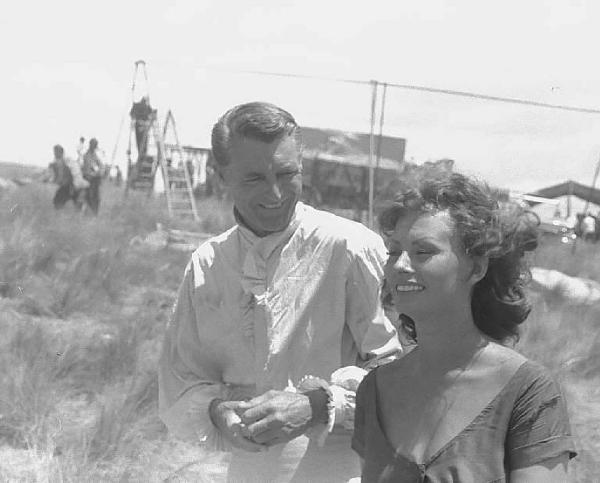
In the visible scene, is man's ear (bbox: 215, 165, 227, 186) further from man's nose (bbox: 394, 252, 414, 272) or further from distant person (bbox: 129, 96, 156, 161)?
distant person (bbox: 129, 96, 156, 161)

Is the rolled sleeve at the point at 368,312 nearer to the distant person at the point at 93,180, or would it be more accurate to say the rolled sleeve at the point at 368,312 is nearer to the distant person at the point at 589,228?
the distant person at the point at 93,180

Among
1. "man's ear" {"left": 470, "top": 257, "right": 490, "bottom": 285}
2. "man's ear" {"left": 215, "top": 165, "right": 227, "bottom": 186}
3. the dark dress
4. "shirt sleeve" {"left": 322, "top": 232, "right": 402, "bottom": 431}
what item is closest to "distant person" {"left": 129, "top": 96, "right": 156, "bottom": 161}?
"man's ear" {"left": 215, "top": 165, "right": 227, "bottom": 186}

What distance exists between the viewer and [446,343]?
1822mm

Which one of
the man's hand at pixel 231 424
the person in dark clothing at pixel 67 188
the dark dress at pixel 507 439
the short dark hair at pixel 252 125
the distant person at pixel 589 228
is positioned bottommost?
the distant person at pixel 589 228

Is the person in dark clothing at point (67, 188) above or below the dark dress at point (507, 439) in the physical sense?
below

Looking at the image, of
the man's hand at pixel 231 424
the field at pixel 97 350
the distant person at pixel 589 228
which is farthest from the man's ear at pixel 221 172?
the distant person at pixel 589 228

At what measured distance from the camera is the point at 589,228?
44.3 feet

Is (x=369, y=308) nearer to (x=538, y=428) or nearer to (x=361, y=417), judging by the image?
(x=361, y=417)

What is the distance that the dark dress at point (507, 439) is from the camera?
1.63 meters

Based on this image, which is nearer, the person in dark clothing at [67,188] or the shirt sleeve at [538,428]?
the shirt sleeve at [538,428]

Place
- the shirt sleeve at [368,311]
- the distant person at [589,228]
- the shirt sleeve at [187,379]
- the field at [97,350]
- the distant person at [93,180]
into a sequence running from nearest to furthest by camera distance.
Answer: the shirt sleeve at [368,311] < the shirt sleeve at [187,379] < the field at [97,350] < the distant person at [93,180] < the distant person at [589,228]

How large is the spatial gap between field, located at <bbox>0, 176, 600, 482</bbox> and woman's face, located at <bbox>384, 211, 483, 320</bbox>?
7.21ft

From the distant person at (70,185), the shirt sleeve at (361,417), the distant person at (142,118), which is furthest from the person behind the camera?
the distant person at (142,118)

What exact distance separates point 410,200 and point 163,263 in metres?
7.58
